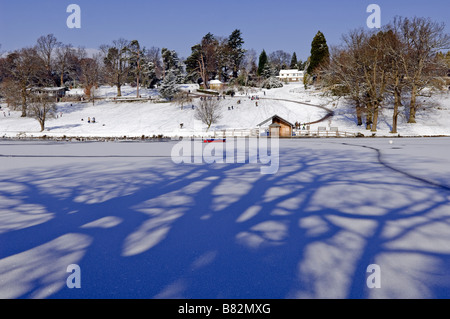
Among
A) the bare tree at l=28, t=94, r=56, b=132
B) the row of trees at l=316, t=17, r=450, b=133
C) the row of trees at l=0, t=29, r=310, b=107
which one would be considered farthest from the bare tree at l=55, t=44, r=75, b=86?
the row of trees at l=316, t=17, r=450, b=133

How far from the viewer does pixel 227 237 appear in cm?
531

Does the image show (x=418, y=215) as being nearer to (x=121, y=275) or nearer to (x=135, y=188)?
(x=121, y=275)

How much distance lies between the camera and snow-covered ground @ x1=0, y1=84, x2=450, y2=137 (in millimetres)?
40400

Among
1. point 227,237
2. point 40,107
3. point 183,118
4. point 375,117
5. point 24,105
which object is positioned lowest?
point 227,237

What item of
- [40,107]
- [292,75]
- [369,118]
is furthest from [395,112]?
[292,75]

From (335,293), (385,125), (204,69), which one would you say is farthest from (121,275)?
(204,69)

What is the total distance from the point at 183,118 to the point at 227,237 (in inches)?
1795

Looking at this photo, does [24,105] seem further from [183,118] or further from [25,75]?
[183,118]

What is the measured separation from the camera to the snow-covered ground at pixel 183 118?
4040 cm

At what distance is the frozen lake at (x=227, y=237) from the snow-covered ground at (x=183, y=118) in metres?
31.0

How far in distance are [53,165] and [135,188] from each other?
6778 mm

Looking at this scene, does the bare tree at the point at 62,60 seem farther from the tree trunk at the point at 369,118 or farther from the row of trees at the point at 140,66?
the tree trunk at the point at 369,118

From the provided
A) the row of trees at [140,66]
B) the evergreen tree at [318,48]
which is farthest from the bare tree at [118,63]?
the evergreen tree at [318,48]

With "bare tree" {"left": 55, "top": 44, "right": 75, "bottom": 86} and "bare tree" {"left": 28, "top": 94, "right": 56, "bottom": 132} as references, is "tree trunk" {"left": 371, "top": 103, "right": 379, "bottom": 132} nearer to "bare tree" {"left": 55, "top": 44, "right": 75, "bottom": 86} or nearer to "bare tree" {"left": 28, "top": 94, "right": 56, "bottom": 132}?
"bare tree" {"left": 28, "top": 94, "right": 56, "bottom": 132}
